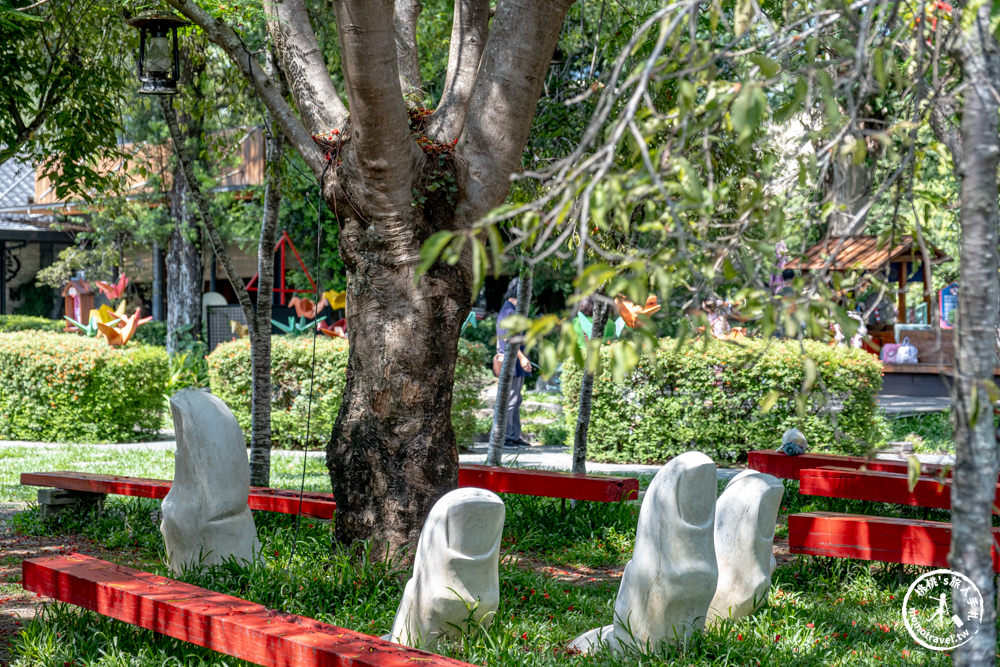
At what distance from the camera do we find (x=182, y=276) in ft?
59.7

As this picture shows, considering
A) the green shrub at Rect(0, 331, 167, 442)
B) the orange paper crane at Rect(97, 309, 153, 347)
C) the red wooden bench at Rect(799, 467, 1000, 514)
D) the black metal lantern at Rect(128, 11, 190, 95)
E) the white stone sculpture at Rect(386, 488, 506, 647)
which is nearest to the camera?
the white stone sculpture at Rect(386, 488, 506, 647)

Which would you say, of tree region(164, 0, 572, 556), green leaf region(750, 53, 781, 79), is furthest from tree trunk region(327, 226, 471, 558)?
green leaf region(750, 53, 781, 79)

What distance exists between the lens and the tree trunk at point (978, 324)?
90.4 inches

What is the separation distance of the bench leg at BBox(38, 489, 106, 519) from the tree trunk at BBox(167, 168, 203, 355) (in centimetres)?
1055

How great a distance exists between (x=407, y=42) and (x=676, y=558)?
391 cm

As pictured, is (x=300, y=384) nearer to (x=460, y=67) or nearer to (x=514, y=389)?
(x=514, y=389)

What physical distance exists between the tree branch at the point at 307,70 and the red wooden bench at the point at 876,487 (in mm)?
3840

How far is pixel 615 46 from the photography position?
746cm

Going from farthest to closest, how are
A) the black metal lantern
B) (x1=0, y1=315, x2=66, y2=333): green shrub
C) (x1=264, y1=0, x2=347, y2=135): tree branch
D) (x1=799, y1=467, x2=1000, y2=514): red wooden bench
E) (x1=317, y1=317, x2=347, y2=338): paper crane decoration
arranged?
(x1=0, y1=315, x2=66, y2=333): green shrub, (x1=317, y1=317, x2=347, y2=338): paper crane decoration, the black metal lantern, (x1=799, y1=467, x2=1000, y2=514): red wooden bench, (x1=264, y1=0, x2=347, y2=135): tree branch

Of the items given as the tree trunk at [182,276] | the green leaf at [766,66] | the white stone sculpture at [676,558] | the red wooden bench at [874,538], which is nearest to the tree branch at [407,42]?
the white stone sculpture at [676,558]

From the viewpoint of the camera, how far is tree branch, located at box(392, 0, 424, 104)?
251 inches

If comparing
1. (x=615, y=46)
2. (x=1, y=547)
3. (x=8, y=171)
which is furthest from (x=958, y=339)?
(x=8, y=171)

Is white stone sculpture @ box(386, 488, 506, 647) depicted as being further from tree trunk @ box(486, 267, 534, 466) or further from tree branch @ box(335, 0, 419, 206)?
tree trunk @ box(486, 267, 534, 466)

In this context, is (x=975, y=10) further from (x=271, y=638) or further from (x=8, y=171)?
(x=8, y=171)
